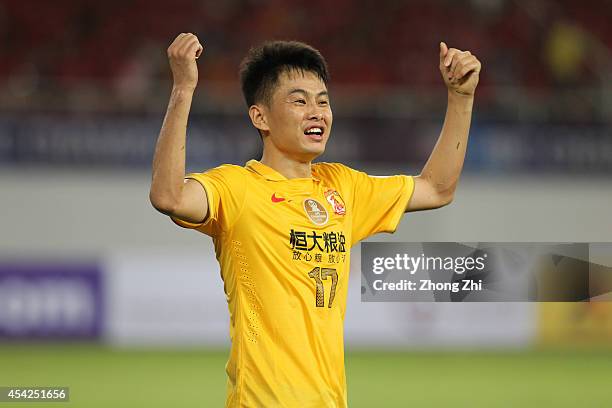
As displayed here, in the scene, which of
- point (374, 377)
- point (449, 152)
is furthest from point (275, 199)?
point (374, 377)

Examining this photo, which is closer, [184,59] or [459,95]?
[184,59]

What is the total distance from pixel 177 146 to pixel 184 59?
321 millimetres

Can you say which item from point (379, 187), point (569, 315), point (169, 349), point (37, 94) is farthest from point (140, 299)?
point (379, 187)

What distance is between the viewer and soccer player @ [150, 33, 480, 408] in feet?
13.3

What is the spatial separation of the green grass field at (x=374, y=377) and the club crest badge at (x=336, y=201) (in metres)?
4.88

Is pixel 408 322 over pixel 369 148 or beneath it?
beneath

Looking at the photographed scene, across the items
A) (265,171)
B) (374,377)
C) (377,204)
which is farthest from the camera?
(374,377)

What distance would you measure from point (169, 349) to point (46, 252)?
2.37 m

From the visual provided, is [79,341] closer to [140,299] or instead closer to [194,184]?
[140,299]

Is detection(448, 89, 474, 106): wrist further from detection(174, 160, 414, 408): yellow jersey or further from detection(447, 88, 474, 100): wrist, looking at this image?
detection(174, 160, 414, 408): yellow jersey

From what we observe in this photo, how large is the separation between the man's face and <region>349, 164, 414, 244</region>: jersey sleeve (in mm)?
348

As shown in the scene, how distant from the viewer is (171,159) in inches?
157

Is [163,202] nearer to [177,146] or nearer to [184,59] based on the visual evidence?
[177,146]

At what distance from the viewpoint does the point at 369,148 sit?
15.6 m
